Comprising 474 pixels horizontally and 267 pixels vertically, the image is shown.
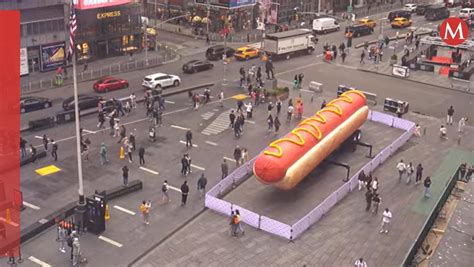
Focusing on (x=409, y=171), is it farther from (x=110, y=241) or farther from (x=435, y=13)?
(x=435, y=13)

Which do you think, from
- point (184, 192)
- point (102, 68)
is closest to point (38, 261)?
point (184, 192)

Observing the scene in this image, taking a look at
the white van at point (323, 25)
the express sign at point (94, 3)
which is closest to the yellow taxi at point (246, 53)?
the express sign at point (94, 3)

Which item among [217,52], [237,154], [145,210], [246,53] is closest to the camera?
[145,210]

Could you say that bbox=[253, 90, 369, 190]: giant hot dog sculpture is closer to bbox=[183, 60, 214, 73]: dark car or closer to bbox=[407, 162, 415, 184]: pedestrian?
bbox=[407, 162, 415, 184]: pedestrian

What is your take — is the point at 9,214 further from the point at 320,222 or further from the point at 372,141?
the point at 372,141

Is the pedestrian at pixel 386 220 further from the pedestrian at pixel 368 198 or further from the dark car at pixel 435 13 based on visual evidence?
the dark car at pixel 435 13

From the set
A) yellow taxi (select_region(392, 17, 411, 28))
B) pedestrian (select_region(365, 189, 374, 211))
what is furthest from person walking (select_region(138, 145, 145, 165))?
yellow taxi (select_region(392, 17, 411, 28))

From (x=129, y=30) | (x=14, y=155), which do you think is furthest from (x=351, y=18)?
(x=14, y=155)
